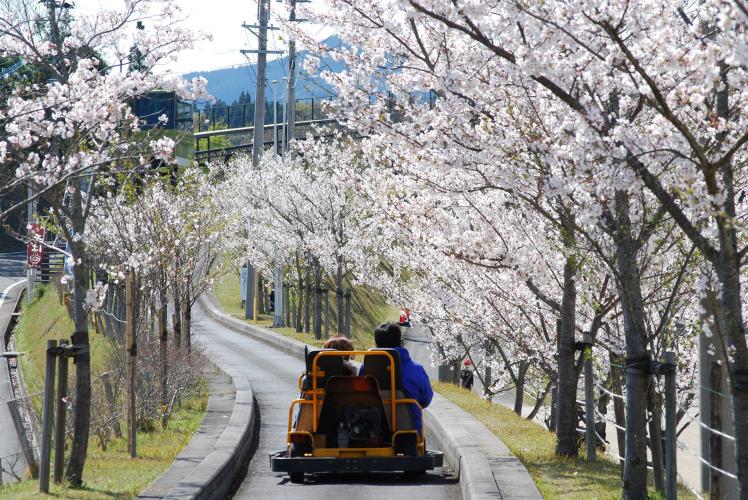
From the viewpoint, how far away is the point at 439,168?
941cm

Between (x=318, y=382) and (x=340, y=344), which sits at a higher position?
(x=340, y=344)

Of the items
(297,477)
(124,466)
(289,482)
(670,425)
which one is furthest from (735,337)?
(124,466)

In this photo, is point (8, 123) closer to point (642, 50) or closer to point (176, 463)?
point (176, 463)

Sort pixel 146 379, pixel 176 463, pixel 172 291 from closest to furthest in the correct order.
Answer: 1. pixel 176 463
2. pixel 146 379
3. pixel 172 291

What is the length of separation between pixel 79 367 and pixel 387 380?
3.11 meters

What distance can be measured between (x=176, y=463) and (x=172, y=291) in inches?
347

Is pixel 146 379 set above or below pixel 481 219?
below

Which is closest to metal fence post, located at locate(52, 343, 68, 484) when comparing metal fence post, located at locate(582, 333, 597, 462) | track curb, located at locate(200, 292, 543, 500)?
track curb, located at locate(200, 292, 543, 500)

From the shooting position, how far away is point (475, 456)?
32.9ft

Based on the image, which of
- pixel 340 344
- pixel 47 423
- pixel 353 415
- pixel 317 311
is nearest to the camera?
pixel 47 423

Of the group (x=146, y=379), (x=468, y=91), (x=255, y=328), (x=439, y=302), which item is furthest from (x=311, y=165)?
(x=468, y=91)

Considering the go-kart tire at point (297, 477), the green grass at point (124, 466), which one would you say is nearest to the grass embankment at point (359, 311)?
the green grass at point (124, 466)

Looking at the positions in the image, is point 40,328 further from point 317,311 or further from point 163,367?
point 163,367

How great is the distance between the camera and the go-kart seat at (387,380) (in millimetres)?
10070
